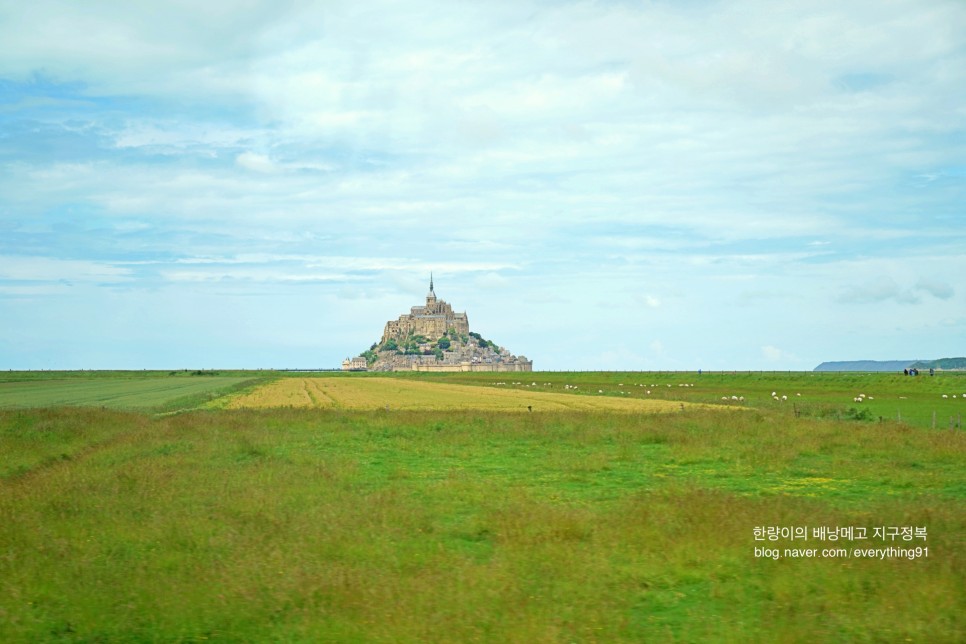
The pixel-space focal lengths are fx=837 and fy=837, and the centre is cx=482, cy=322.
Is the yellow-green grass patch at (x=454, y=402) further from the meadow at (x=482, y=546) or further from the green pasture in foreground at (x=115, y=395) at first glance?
the meadow at (x=482, y=546)

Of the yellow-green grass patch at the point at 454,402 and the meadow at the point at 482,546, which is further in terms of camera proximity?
the yellow-green grass patch at the point at 454,402

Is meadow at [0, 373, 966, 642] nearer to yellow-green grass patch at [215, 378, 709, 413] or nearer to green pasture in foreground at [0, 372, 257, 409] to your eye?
yellow-green grass patch at [215, 378, 709, 413]

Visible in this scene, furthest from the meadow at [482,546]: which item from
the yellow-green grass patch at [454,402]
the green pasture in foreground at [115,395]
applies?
the green pasture in foreground at [115,395]

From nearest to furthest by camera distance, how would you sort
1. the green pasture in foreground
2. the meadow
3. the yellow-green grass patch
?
the meadow, the yellow-green grass patch, the green pasture in foreground

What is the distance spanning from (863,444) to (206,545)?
21166mm

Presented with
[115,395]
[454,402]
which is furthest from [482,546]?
[115,395]

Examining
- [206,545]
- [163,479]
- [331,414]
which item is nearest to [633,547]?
[206,545]

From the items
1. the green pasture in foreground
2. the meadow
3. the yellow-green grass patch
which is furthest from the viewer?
the green pasture in foreground

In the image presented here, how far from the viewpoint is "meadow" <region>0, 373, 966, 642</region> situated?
9305mm

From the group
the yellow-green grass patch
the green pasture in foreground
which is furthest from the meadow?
the green pasture in foreground

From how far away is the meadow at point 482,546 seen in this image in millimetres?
9305

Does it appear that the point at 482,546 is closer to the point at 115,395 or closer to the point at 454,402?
the point at 454,402

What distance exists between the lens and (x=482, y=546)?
12898 mm

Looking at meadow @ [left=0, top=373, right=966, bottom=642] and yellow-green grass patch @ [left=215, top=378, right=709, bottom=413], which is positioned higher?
yellow-green grass patch @ [left=215, top=378, right=709, bottom=413]
